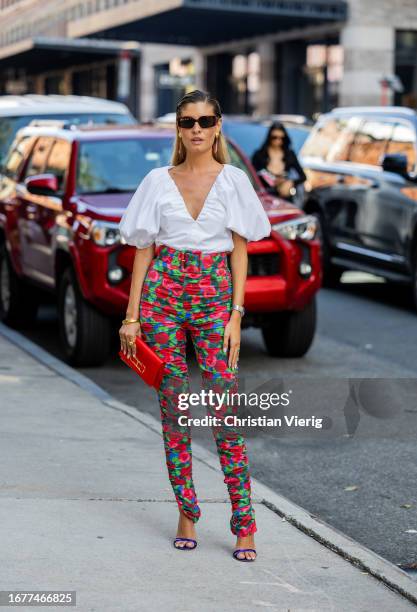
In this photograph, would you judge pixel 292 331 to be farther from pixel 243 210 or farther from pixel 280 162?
pixel 243 210

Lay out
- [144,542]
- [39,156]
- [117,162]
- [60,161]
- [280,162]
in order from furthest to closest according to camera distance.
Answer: [280,162]
[39,156]
[60,161]
[117,162]
[144,542]

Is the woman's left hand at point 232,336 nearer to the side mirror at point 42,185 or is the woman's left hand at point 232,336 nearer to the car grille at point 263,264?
the car grille at point 263,264

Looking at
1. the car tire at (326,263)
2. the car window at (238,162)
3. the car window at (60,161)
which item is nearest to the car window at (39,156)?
the car window at (60,161)

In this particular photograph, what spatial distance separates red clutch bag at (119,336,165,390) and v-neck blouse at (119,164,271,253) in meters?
0.39

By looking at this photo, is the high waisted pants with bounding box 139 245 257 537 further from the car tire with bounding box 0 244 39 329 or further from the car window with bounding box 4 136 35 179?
the car window with bounding box 4 136 35 179

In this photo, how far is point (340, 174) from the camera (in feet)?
52.1

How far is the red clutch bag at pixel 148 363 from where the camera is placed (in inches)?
220

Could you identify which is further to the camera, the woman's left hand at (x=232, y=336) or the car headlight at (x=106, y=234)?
the car headlight at (x=106, y=234)

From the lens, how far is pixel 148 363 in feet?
18.4

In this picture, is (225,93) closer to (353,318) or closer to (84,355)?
(353,318)

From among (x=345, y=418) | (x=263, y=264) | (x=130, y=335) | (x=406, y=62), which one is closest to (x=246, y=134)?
(x=263, y=264)

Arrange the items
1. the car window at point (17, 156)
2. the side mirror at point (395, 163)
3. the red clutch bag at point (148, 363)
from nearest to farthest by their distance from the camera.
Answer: the red clutch bag at point (148, 363)
the car window at point (17, 156)
the side mirror at point (395, 163)

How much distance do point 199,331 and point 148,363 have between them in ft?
0.76

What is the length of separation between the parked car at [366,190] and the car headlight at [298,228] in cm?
314
